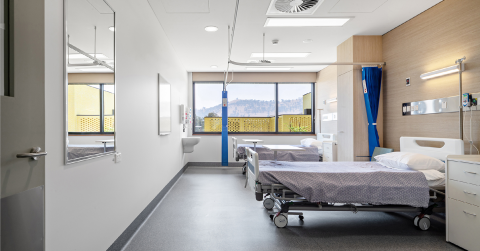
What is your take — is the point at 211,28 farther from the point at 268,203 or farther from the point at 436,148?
the point at 436,148

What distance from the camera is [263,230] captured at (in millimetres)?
2684

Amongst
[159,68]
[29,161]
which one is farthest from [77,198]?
[159,68]

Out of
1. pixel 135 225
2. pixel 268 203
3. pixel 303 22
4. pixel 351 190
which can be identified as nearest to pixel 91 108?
pixel 135 225

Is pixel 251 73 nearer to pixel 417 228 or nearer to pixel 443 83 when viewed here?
pixel 443 83

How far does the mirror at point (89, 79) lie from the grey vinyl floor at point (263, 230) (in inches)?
45.3

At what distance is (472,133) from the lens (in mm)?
2672

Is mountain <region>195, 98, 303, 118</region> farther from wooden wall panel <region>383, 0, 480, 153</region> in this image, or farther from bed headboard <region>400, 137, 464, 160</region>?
bed headboard <region>400, 137, 464, 160</region>

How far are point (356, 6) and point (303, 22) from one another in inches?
29.4

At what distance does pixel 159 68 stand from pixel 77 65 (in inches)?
86.8

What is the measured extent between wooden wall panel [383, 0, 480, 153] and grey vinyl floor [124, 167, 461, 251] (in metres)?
1.17

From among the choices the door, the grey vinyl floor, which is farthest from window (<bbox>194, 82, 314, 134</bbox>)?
the door

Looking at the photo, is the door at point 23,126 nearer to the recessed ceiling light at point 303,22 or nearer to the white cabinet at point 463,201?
the recessed ceiling light at point 303,22

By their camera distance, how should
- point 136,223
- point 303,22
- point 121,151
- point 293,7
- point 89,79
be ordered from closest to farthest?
point 89,79 < point 121,151 < point 136,223 < point 293,7 < point 303,22

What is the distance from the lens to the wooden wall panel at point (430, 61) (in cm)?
269
